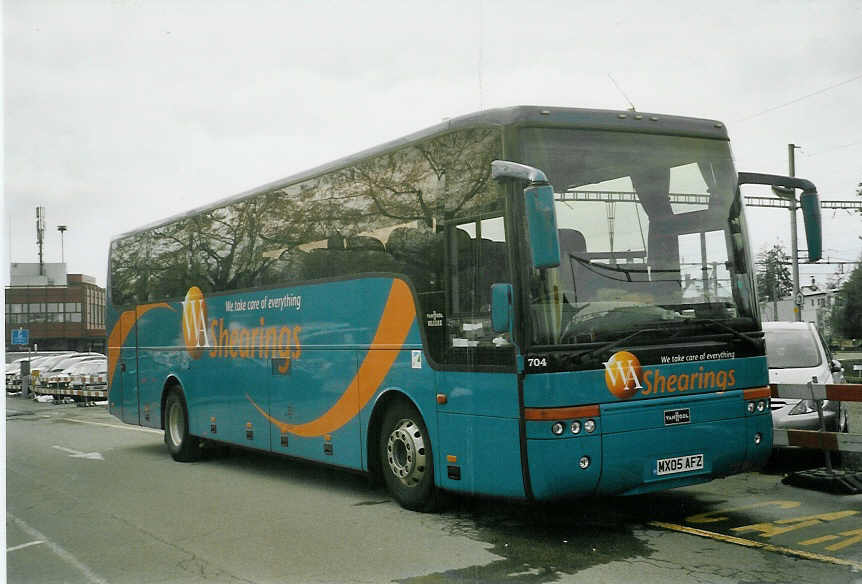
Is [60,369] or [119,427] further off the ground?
[60,369]

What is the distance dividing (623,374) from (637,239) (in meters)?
1.09

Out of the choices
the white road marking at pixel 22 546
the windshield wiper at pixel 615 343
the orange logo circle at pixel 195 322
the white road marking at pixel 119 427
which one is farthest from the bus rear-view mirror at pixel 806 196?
the white road marking at pixel 119 427

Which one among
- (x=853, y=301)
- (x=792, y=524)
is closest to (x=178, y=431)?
(x=792, y=524)

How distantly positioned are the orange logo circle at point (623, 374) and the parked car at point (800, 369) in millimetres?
3795

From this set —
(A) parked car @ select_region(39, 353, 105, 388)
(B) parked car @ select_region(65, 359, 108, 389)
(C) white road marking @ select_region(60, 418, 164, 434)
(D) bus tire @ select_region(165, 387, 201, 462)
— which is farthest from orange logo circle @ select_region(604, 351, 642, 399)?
(A) parked car @ select_region(39, 353, 105, 388)

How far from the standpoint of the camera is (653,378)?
7.32 m

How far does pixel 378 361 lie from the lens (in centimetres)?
902

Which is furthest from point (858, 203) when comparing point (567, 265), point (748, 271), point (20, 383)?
point (20, 383)

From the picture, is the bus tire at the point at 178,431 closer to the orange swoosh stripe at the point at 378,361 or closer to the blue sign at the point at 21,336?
the orange swoosh stripe at the point at 378,361

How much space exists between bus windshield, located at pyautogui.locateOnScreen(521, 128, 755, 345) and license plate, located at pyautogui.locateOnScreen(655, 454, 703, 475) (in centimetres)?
100

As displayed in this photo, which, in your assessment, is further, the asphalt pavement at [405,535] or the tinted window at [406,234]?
the tinted window at [406,234]

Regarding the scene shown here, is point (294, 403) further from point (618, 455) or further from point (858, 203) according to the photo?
point (858, 203)

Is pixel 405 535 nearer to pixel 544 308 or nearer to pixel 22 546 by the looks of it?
pixel 544 308

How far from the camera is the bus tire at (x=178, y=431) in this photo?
13664 mm
